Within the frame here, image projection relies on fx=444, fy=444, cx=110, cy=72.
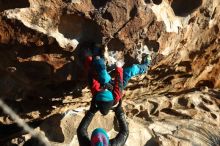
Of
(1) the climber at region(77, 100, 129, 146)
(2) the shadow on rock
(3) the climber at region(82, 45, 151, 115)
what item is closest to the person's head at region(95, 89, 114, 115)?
(3) the climber at region(82, 45, 151, 115)

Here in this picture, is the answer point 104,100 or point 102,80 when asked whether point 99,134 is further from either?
point 102,80

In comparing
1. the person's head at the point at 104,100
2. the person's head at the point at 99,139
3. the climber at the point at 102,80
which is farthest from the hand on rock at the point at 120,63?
the person's head at the point at 99,139

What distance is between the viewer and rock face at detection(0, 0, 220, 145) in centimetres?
501

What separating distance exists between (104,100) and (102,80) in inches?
9.6

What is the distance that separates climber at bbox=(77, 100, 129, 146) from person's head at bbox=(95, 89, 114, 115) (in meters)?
0.15

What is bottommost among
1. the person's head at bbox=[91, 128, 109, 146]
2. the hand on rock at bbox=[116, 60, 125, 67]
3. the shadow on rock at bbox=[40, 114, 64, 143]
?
the person's head at bbox=[91, 128, 109, 146]

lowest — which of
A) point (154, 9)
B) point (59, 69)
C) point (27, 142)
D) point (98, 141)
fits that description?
point (98, 141)

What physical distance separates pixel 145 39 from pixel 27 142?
207 cm

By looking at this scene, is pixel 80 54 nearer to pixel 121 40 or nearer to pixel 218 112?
pixel 121 40

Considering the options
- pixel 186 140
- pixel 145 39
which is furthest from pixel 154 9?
pixel 186 140

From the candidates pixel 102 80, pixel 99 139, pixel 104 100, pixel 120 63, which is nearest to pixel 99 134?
pixel 99 139

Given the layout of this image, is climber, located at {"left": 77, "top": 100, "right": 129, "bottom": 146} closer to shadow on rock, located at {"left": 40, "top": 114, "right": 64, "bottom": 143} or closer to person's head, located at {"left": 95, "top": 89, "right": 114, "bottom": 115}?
person's head, located at {"left": 95, "top": 89, "right": 114, "bottom": 115}

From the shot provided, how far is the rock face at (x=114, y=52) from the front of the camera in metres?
5.01

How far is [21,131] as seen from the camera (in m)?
6.22
